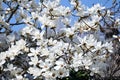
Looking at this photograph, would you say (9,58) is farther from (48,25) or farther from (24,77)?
(48,25)

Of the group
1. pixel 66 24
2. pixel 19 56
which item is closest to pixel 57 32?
pixel 66 24

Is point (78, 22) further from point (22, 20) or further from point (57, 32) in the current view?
point (22, 20)

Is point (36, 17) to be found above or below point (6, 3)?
below

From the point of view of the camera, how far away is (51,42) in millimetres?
2736

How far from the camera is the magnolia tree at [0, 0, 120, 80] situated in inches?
101

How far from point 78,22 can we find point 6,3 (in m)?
0.67

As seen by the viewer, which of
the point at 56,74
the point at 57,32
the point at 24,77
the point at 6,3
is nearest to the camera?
the point at 56,74

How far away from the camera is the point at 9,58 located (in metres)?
2.70

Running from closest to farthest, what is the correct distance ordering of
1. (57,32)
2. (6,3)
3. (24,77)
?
1. (24,77)
2. (57,32)
3. (6,3)

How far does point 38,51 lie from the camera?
2.66 meters

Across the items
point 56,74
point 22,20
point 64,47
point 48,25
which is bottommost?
point 56,74

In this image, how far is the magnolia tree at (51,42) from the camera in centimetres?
258

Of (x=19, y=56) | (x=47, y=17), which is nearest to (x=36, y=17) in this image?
(x=47, y=17)

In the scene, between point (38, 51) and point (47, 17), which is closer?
point (38, 51)
